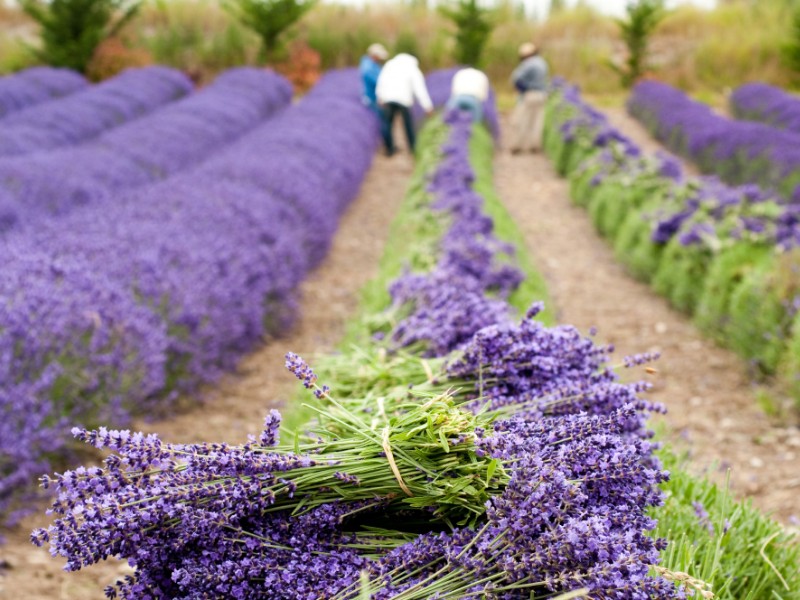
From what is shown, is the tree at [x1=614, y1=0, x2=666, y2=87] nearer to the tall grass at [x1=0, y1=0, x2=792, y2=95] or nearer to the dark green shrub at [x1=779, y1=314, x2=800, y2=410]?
the tall grass at [x1=0, y1=0, x2=792, y2=95]

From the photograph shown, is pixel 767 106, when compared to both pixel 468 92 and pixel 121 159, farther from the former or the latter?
pixel 121 159

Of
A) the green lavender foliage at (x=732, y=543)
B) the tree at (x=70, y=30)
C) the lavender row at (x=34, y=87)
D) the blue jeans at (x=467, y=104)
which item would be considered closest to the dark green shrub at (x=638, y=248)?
the green lavender foliage at (x=732, y=543)

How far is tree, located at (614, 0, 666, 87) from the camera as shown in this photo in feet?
74.4

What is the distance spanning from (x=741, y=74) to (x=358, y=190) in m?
17.1

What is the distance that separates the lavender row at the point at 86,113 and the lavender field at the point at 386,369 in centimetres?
7

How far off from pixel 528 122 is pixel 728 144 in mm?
4050

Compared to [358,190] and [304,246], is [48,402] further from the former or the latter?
[358,190]

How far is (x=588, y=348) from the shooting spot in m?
1.99

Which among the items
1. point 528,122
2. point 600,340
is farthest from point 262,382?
point 528,122

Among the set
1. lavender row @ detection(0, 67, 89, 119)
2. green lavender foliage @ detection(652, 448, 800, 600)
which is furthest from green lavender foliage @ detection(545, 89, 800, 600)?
lavender row @ detection(0, 67, 89, 119)

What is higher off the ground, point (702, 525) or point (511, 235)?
point (702, 525)

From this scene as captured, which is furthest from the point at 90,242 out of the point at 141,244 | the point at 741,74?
the point at 741,74

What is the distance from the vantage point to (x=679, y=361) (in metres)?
5.35

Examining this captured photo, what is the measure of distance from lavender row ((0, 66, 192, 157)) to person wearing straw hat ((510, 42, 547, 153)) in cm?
674
